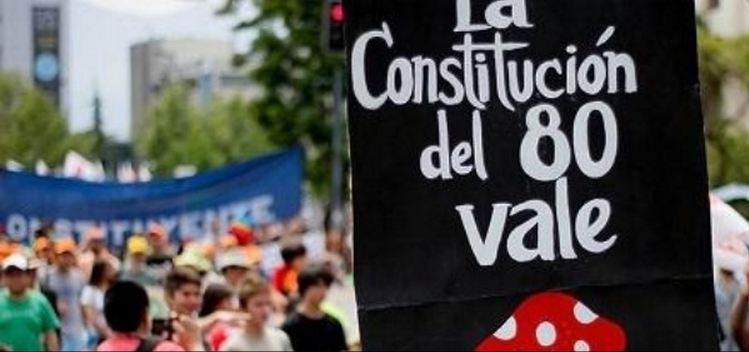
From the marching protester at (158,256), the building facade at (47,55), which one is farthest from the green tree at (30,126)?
the marching protester at (158,256)

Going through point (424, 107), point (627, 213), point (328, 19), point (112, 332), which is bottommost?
point (112, 332)

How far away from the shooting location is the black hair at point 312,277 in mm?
8234

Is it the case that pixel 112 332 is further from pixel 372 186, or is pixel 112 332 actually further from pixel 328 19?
pixel 328 19

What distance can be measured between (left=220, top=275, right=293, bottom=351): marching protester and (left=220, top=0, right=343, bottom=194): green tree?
3124 cm

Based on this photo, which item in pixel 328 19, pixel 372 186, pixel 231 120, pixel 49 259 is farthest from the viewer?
pixel 231 120

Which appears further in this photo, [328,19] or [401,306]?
[328,19]

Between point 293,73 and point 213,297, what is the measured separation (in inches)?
1240

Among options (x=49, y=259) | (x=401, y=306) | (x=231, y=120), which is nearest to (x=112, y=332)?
(x=401, y=306)

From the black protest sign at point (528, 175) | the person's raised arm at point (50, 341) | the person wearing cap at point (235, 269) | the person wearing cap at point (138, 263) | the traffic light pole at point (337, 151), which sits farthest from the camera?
the traffic light pole at point (337, 151)

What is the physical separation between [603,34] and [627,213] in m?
0.34

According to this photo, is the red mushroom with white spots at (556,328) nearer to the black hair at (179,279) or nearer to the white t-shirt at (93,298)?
the black hair at (179,279)

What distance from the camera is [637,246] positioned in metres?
3.46

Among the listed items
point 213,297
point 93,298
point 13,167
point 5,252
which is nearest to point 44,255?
point 93,298

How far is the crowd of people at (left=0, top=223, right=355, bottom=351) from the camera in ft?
23.0
